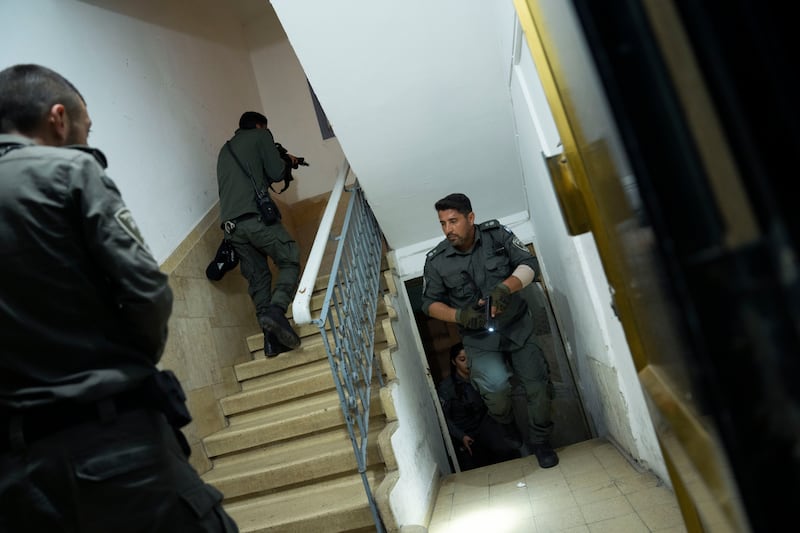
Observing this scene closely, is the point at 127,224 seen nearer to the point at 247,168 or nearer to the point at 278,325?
the point at 278,325

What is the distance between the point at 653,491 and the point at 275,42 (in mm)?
6389

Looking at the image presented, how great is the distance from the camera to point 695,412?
0.67 m

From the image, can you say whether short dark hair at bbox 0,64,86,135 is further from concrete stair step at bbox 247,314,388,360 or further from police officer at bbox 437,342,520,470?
police officer at bbox 437,342,520,470

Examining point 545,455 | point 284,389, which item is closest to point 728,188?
point 545,455

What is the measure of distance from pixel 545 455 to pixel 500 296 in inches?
43.3

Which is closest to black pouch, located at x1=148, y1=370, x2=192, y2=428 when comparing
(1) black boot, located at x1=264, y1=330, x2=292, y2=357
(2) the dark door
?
(2) the dark door

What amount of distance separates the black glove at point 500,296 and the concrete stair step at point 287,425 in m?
0.95

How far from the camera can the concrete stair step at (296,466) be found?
3.24 meters

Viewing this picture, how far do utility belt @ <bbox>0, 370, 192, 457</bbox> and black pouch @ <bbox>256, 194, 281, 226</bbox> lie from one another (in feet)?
9.99

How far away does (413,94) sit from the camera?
377 centimetres

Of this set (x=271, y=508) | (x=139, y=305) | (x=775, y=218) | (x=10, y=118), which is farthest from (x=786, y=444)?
(x=271, y=508)

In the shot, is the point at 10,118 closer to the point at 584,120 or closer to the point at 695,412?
the point at 584,120

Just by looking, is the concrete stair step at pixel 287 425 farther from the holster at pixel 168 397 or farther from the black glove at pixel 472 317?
the holster at pixel 168 397

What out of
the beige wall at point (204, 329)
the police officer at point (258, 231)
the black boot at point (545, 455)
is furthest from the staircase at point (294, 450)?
the black boot at point (545, 455)
